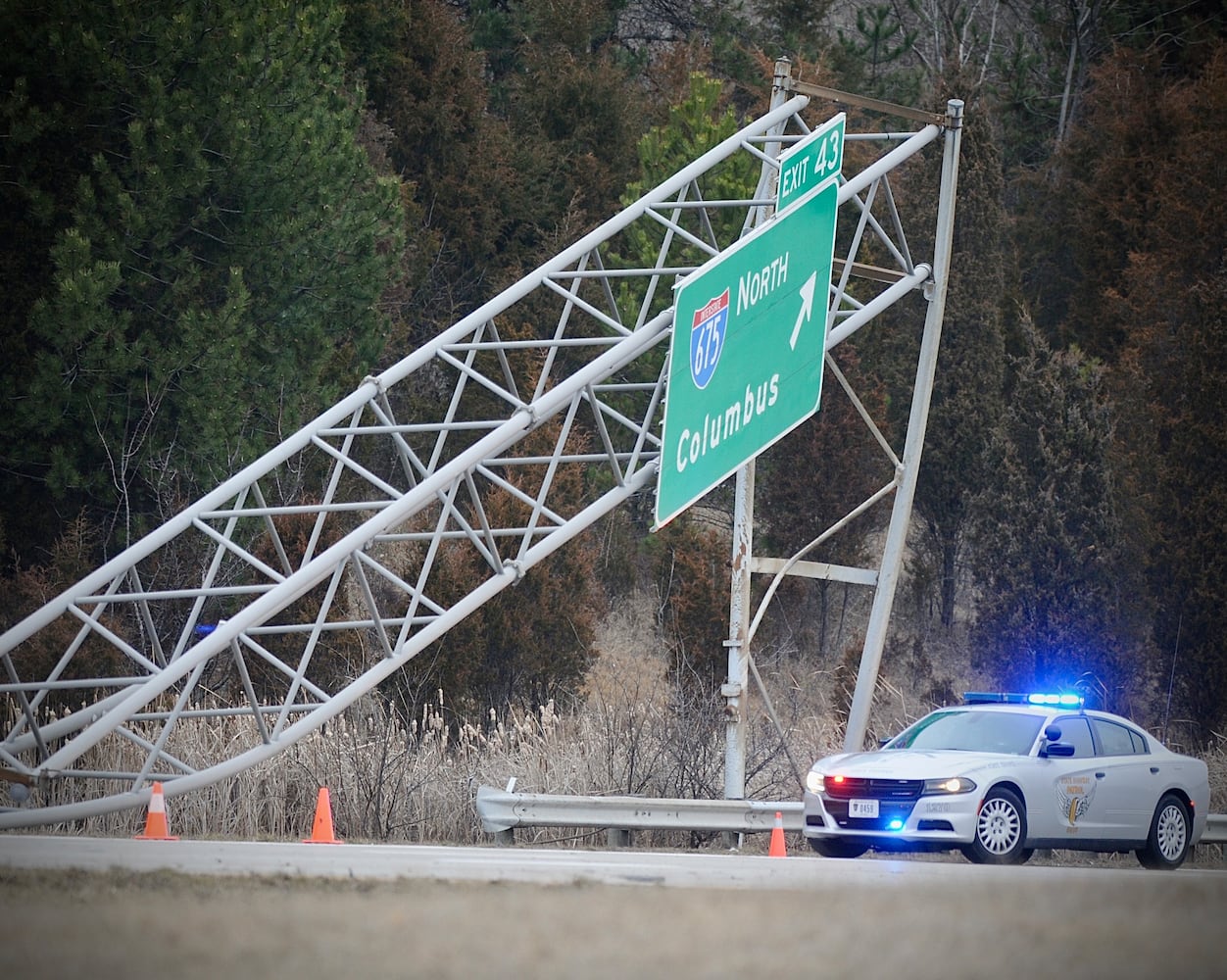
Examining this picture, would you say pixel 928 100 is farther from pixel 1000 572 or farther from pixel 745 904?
pixel 745 904

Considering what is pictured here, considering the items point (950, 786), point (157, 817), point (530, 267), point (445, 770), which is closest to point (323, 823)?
point (157, 817)

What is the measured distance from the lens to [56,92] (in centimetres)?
2517

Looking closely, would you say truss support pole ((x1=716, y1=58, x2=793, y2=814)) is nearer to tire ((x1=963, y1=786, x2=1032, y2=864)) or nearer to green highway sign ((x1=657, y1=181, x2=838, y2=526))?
green highway sign ((x1=657, y1=181, x2=838, y2=526))

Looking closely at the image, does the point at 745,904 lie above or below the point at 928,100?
below

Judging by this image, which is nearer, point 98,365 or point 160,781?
point 160,781

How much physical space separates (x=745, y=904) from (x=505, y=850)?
5164mm

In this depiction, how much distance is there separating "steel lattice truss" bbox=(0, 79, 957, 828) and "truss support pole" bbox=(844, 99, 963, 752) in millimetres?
235

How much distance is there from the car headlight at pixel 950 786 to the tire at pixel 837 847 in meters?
0.92

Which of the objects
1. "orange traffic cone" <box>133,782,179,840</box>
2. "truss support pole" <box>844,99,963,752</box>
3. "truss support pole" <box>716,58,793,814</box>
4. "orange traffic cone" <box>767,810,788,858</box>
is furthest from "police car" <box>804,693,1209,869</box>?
"orange traffic cone" <box>133,782,179,840</box>

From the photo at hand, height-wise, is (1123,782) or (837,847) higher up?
(1123,782)

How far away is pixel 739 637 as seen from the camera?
16.4 meters

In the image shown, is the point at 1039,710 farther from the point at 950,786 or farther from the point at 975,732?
the point at 950,786

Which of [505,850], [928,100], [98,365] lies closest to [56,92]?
[98,365]

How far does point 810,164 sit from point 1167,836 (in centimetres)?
682
